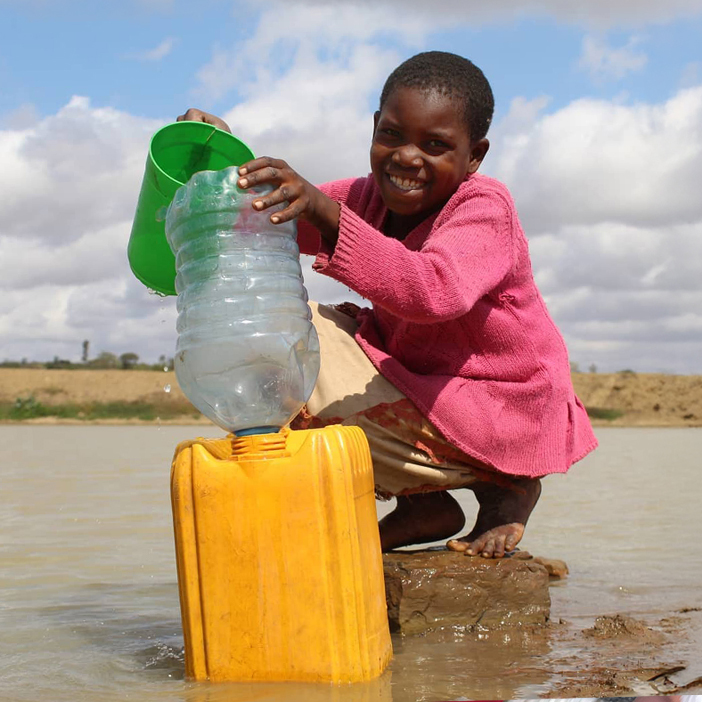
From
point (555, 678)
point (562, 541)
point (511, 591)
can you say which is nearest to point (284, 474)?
point (555, 678)

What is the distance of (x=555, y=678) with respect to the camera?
2.30 m

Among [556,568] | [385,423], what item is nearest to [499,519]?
[385,423]

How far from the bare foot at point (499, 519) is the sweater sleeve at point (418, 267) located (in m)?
0.80

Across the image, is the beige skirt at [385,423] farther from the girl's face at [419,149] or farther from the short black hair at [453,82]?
the short black hair at [453,82]

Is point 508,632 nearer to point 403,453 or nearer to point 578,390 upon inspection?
point 403,453

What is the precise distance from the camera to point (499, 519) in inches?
119

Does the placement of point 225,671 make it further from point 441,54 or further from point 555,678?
point 441,54

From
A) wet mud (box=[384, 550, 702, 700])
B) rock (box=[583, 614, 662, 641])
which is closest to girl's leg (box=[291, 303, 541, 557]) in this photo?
wet mud (box=[384, 550, 702, 700])

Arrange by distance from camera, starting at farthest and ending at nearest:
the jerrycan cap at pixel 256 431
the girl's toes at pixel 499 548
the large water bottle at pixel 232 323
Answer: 1. the girl's toes at pixel 499 548
2. the large water bottle at pixel 232 323
3. the jerrycan cap at pixel 256 431

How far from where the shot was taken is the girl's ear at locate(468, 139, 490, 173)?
114 inches

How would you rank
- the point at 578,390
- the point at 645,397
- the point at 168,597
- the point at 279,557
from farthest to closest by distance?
Answer: the point at 578,390, the point at 645,397, the point at 168,597, the point at 279,557

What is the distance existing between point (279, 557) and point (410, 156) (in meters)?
1.22

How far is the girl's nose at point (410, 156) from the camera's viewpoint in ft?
8.93


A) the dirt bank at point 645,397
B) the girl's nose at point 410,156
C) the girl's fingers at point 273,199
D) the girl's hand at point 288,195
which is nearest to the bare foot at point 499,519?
the girl's nose at point 410,156
